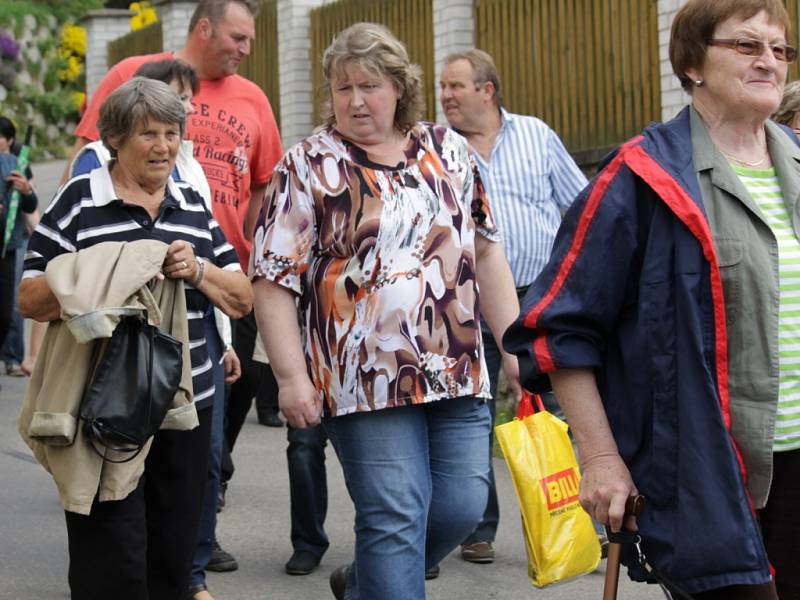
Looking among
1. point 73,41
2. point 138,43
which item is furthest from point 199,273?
point 73,41

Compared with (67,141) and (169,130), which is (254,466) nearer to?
(169,130)

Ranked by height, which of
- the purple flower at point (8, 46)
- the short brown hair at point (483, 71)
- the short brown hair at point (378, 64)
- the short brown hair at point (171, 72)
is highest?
the purple flower at point (8, 46)

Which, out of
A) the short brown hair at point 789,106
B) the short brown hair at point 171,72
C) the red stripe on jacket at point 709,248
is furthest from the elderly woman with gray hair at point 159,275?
the short brown hair at point 789,106

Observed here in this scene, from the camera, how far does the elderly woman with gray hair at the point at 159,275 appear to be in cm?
451

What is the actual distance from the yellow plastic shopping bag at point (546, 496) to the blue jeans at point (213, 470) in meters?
1.02

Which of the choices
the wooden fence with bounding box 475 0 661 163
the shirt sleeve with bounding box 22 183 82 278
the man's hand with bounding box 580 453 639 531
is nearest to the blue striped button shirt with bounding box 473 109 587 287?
the shirt sleeve with bounding box 22 183 82 278

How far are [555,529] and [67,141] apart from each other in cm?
2883

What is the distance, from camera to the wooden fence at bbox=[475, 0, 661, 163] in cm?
1187

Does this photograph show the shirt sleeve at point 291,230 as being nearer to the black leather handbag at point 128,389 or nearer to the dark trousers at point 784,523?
the black leather handbag at point 128,389

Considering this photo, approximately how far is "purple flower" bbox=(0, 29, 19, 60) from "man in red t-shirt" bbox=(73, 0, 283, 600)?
2649 cm

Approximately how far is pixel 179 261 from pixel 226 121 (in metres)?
1.75

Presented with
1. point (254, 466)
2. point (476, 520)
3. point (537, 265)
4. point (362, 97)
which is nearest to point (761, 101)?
point (362, 97)

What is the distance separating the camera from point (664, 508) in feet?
10.5

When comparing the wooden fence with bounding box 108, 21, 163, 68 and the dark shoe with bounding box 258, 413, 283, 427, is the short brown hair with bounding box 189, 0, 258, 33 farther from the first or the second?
the wooden fence with bounding box 108, 21, 163, 68
